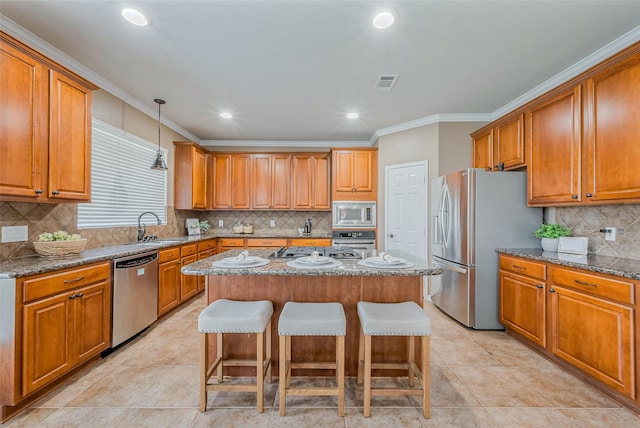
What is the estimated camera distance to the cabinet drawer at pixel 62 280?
5.78 feet

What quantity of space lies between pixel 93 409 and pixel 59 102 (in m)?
2.26

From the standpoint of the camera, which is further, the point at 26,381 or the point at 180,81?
the point at 180,81

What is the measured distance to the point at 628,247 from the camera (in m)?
2.32

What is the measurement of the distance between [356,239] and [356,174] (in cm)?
114

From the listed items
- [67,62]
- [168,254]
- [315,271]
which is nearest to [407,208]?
[315,271]

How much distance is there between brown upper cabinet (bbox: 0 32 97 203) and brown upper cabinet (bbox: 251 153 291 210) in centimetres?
281

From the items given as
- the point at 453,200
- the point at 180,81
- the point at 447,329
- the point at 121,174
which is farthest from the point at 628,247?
the point at 121,174

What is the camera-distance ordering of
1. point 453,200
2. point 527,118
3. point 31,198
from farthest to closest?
point 453,200
point 527,118
point 31,198

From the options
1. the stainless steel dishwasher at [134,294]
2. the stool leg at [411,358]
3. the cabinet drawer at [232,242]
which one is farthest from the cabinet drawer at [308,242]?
the stool leg at [411,358]

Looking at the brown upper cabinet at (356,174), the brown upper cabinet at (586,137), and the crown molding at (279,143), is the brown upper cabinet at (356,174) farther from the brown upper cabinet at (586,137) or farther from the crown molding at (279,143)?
the brown upper cabinet at (586,137)

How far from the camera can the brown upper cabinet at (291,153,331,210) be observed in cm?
514

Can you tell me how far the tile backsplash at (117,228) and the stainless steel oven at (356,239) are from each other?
0.57 m

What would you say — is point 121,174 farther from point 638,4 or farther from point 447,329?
point 638,4

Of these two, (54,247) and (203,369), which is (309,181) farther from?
(203,369)
